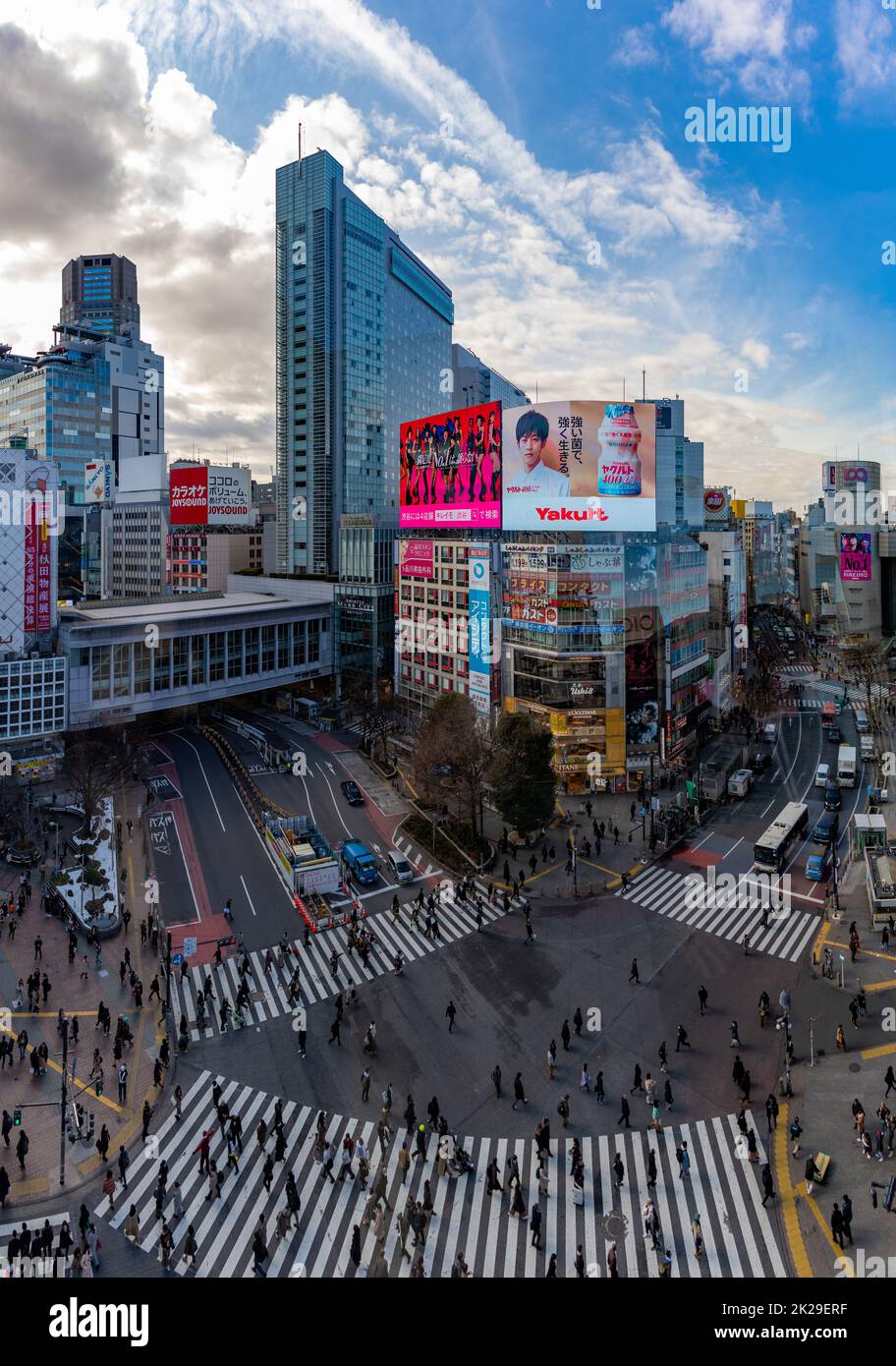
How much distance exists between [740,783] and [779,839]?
1136 centimetres

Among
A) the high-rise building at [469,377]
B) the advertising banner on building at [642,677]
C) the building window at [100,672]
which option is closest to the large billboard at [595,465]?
the advertising banner on building at [642,677]

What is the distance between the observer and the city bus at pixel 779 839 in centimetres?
4178

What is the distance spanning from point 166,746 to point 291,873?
96.9ft

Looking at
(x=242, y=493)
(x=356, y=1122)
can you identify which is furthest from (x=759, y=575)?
(x=356, y=1122)

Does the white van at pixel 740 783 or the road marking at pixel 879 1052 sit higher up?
the white van at pixel 740 783

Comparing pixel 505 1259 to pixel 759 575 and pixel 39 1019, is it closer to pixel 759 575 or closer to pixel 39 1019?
pixel 39 1019

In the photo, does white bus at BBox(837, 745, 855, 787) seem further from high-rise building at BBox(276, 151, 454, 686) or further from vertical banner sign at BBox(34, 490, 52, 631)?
high-rise building at BBox(276, 151, 454, 686)

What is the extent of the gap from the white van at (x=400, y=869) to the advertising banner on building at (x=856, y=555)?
88.5 meters

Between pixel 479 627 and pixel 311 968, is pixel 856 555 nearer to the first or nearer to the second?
pixel 479 627

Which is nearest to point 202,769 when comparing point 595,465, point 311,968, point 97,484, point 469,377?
point 311,968

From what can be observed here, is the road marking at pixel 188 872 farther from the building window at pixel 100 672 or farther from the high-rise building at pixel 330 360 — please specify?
the high-rise building at pixel 330 360

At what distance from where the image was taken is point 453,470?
67.5m

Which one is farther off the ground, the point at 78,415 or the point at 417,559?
the point at 78,415

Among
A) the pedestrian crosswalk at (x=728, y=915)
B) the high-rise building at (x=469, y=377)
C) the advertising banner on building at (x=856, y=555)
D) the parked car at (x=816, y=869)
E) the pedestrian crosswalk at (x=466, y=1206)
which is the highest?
the high-rise building at (x=469, y=377)
